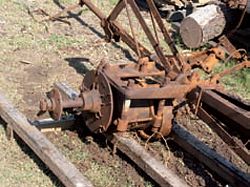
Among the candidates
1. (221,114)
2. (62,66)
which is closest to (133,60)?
(62,66)

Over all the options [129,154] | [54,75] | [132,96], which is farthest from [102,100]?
[54,75]

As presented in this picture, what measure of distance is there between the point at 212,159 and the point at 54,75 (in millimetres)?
2593

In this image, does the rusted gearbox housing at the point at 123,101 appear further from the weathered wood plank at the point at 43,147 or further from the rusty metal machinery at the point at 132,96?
the weathered wood plank at the point at 43,147

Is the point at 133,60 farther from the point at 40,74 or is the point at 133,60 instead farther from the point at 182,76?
the point at 182,76

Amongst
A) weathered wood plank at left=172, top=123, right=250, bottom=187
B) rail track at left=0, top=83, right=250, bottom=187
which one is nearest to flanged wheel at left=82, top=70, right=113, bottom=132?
rail track at left=0, top=83, right=250, bottom=187

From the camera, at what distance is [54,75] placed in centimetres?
687

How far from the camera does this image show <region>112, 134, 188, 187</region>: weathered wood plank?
4.59 meters

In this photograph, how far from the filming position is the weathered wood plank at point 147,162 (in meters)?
4.59

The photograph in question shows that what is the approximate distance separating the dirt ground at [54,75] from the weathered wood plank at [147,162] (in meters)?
0.17

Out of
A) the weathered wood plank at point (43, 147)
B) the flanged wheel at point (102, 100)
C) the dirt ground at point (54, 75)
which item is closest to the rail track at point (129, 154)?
the weathered wood plank at point (43, 147)

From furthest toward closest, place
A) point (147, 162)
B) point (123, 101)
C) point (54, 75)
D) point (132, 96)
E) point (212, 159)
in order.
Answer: point (54, 75) → point (212, 159) → point (147, 162) → point (123, 101) → point (132, 96)

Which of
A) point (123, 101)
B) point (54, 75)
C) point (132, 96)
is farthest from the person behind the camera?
point (54, 75)

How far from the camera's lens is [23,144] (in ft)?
17.5

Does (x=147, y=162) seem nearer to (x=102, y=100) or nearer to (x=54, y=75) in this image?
(x=102, y=100)
